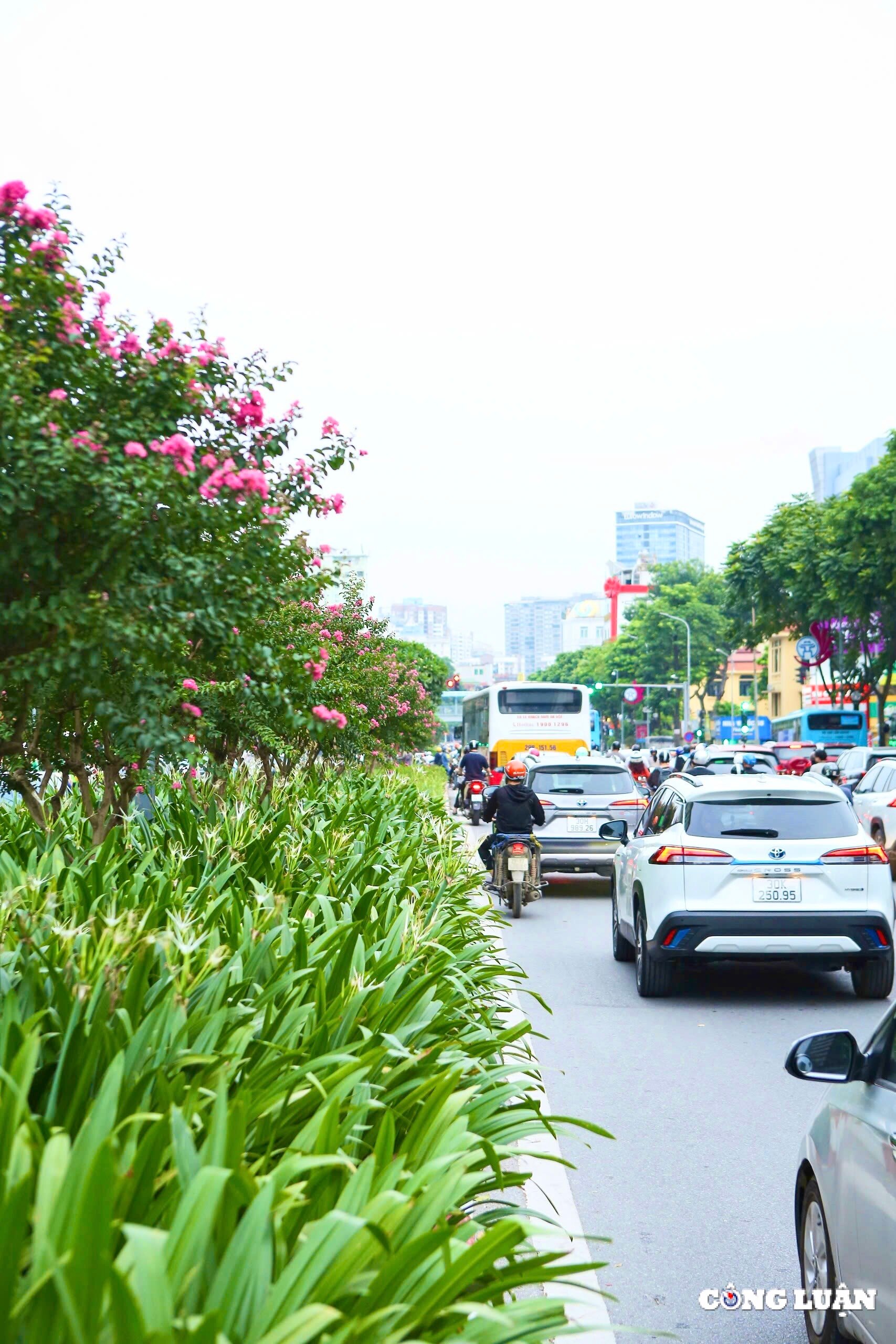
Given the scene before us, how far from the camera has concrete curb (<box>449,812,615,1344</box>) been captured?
4523 mm

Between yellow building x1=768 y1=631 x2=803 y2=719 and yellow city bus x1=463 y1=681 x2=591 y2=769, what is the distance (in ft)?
233

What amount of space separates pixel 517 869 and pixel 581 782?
11.6 feet

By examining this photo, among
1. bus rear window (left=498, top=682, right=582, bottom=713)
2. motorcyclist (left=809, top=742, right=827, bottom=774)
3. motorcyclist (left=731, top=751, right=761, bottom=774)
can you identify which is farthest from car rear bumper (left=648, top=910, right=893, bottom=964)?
bus rear window (left=498, top=682, right=582, bottom=713)

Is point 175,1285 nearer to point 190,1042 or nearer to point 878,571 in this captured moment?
point 190,1042

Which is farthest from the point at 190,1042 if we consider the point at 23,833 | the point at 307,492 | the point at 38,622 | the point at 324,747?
the point at 324,747

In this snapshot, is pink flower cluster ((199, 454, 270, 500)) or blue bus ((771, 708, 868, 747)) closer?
pink flower cluster ((199, 454, 270, 500))

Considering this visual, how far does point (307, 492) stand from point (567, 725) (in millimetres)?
29439

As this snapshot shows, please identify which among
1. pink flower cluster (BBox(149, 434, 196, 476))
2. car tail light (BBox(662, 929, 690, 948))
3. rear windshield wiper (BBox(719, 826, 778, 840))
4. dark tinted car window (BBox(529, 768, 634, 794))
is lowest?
car tail light (BBox(662, 929, 690, 948))

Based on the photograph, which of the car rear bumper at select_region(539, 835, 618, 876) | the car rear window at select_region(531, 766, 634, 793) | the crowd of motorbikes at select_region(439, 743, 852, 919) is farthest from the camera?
the car rear window at select_region(531, 766, 634, 793)

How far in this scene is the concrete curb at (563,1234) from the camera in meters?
4.52

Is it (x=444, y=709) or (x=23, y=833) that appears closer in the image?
(x=23, y=833)

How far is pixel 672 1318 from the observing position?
4.83 m

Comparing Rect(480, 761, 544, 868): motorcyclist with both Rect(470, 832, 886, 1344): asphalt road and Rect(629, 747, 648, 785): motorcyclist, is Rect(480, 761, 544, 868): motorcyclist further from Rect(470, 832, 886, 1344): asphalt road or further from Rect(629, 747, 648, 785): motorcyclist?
Rect(629, 747, 648, 785): motorcyclist

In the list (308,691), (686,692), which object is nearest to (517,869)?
(308,691)
